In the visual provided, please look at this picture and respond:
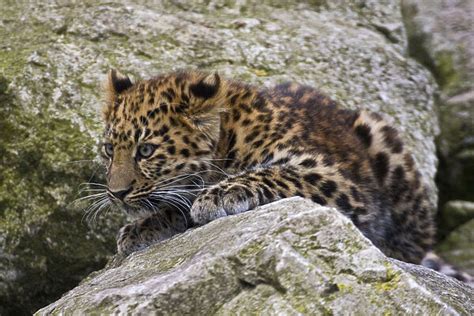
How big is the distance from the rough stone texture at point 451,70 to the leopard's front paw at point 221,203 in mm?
4787

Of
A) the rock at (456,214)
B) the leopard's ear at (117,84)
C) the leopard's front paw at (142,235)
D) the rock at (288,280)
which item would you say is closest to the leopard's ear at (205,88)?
the leopard's ear at (117,84)

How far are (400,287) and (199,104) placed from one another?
9.79 ft

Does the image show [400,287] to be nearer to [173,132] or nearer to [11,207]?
[173,132]

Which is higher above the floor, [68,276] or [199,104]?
[199,104]

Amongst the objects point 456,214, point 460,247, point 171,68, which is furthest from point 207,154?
point 456,214

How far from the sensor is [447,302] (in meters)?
5.12

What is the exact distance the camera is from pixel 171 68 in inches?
401

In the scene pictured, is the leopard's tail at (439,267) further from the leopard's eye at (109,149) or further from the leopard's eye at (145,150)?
the leopard's eye at (109,149)

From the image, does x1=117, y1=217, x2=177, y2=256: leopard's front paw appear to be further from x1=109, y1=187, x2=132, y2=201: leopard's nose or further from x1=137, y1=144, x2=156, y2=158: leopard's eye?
x1=137, y1=144, x2=156, y2=158: leopard's eye

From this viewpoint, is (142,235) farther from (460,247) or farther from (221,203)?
(460,247)

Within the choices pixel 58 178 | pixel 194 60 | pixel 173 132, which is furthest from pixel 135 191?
pixel 194 60

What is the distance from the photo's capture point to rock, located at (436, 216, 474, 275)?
32.8 ft

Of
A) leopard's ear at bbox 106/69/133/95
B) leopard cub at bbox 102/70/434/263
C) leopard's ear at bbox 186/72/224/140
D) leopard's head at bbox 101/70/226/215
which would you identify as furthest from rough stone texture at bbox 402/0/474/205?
leopard's ear at bbox 106/69/133/95

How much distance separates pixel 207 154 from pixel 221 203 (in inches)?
34.2
